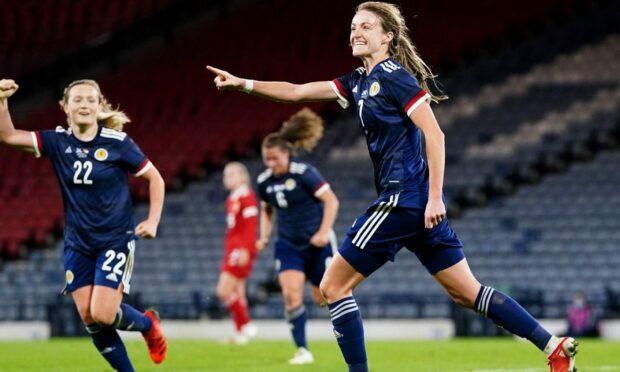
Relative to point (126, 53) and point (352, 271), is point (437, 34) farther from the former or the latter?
point (352, 271)

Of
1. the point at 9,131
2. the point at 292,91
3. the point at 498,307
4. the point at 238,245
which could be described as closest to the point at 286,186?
the point at 238,245

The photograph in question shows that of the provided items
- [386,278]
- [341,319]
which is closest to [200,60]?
[386,278]

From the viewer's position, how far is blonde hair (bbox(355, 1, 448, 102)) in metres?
7.14

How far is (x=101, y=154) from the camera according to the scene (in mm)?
8156

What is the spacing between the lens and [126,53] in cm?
2775

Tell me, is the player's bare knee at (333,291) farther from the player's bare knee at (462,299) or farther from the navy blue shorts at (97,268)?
the navy blue shorts at (97,268)

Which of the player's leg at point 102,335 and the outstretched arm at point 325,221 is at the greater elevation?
the outstretched arm at point 325,221

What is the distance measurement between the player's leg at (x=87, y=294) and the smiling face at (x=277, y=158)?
3.48 m

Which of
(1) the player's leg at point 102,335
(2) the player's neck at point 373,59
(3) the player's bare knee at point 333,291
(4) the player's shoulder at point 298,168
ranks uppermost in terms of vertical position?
(2) the player's neck at point 373,59

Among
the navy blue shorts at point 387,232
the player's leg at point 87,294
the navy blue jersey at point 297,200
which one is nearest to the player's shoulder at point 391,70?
the navy blue shorts at point 387,232

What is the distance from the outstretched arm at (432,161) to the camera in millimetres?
6715

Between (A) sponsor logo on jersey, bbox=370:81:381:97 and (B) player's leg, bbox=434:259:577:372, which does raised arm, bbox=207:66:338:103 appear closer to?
(A) sponsor logo on jersey, bbox=370:81:381:97

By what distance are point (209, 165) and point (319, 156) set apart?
231cm

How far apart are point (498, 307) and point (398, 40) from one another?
5.58 ft
